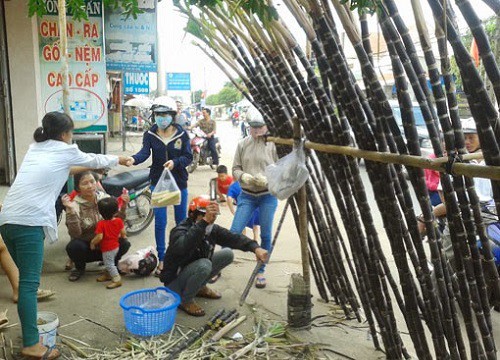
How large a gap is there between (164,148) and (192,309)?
1.63 m

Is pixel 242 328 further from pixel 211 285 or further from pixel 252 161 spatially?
pixel 252 161

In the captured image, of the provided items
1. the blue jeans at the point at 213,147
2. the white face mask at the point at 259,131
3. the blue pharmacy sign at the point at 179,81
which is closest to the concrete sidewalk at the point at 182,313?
the white face mask at the point at 259,131

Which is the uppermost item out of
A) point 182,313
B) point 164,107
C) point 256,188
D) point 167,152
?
point 164,107

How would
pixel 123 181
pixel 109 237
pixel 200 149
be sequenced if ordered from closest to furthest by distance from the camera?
pixel 109 237 < pixel 123 181 < pixel 200 149

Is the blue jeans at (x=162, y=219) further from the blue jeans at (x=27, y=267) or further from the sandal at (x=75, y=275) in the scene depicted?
the blue jeans at (x=27, y=267)

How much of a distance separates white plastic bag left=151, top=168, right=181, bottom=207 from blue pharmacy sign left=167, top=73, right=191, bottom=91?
25108mm

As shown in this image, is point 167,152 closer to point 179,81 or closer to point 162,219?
point 162,219

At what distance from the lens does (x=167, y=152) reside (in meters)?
4.51

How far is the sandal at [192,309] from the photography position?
3.71 meters

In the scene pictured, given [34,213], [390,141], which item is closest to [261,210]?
[34,213]

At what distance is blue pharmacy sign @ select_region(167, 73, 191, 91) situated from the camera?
94.0 ft

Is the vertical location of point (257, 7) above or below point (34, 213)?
above

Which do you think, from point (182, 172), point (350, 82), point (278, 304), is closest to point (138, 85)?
point (182, 172)

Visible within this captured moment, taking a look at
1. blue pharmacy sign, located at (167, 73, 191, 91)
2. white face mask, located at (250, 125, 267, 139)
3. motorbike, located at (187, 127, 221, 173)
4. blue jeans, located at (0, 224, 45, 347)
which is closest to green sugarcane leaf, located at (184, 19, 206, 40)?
white face mask, located at (250, 125, 267, 139)
